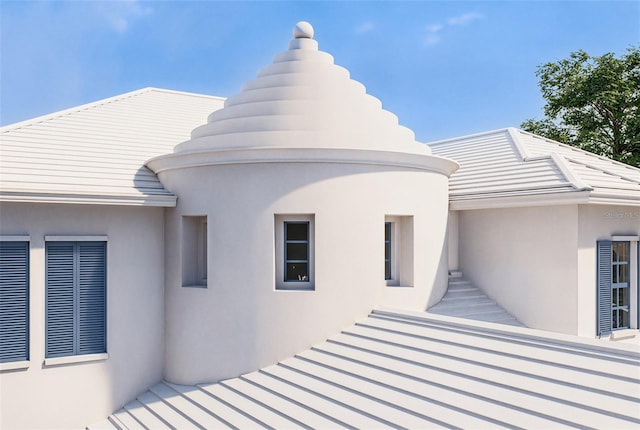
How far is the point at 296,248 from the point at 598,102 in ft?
84.8

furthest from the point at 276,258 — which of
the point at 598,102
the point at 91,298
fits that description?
the point at 598,102

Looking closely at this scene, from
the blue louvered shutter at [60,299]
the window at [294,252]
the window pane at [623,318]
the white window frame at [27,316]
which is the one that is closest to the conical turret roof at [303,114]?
the window at [294,252]

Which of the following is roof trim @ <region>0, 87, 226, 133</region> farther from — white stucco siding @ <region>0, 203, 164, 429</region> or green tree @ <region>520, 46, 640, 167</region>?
green tree @ <region>520, 46, 640, 167</region>

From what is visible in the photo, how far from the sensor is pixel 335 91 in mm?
11945

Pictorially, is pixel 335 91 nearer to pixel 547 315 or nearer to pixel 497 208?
pixel 497 208

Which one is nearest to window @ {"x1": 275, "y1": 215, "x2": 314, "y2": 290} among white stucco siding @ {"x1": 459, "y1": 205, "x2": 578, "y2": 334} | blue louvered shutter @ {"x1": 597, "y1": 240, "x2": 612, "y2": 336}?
white stucco siding @ {"x1": 459, "y1": 205, "x2": 578, "y2": 334}

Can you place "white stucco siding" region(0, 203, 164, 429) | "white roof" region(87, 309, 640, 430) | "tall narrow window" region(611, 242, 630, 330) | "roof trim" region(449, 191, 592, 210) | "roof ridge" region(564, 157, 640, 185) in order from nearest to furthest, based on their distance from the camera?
"white roof" region(87, 309, 640, 430) < "white stucco siding" region(0, 203, 164, 429) < "roof trim" region(449, 191, 592, 210) < "tall narrow window" region(611, 242, 630, 330) < "roof ridge" region(564, 157, 640, 185)

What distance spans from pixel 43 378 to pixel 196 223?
15.3ft

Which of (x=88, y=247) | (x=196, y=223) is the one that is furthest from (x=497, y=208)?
(x=88, y=247)

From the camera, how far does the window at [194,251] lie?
11.8 meters

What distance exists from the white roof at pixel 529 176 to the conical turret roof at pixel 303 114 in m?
2.27

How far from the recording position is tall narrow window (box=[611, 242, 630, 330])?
12398 mm

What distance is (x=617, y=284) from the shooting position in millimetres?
12398

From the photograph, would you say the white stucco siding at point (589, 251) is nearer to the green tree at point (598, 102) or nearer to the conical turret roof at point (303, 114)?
the conical turret roof at point (303, 114)
